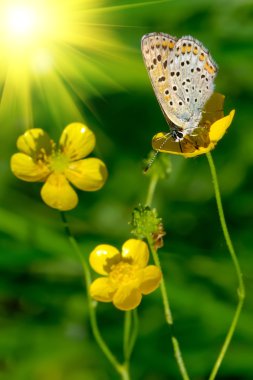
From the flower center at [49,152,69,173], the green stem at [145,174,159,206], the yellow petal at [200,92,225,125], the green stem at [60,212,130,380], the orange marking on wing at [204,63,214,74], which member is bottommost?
the green stem at [60,212,130,380]

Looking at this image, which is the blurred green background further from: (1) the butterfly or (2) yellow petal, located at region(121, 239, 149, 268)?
(1) the butterfly

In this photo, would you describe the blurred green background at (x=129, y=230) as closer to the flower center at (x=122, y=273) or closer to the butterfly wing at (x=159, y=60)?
the flower center at (x=122, y=273)

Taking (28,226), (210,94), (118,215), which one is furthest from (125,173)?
(210,94)

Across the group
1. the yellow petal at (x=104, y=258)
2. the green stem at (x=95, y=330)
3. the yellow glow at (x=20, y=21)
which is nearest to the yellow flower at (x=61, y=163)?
the yellow petal at (x=104, y=258)

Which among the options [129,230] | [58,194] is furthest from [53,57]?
[58,194]

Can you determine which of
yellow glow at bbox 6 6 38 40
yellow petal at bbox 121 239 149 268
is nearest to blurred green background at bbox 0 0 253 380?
yellow glow at bbox 6 6 38 40

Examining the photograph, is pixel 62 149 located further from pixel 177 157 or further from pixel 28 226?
pixel 177 157

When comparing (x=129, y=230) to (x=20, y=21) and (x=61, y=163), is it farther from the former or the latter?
(x=20, y=21)
